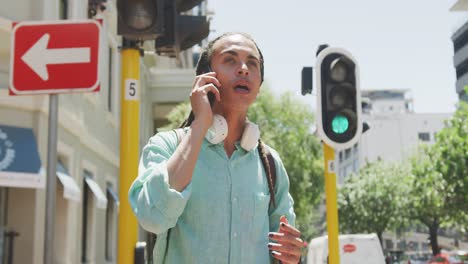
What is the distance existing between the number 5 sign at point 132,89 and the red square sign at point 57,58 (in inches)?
14.6

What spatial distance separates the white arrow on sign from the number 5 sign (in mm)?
439

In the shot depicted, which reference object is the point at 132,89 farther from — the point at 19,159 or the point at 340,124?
the point at 19,159

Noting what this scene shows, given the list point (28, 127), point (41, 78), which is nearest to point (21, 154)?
point (28, 127)

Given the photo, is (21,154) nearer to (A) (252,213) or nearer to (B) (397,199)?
(A) (252,213)

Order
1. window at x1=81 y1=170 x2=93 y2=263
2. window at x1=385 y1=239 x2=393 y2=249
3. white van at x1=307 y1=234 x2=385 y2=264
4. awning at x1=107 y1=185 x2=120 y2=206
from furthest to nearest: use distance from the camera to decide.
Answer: window at x1=385 y1=239 x2=393 y2=249 → white van at x1=307 y1=234 x2=385 y2=264 → awning at x1=107 y1=185 x2=120 y2=206 → window at x1=81 y1=170 x2=93 y2=263

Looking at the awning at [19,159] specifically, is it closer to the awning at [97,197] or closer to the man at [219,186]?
the awning at [97,197]

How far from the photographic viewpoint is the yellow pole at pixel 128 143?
4.79 m

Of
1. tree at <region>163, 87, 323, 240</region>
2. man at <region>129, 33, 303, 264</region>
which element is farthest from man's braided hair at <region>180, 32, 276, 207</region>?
tree at <region>163, 87, 323, 240</region>

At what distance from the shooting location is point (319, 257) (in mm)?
21203

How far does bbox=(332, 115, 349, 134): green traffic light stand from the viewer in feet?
22.5

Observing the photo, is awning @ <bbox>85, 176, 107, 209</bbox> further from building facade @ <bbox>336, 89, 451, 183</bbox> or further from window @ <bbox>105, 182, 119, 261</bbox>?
building facade @ <bbox>336, 89, 451, 183</bbox>

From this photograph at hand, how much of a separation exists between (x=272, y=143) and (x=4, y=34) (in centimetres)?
1453

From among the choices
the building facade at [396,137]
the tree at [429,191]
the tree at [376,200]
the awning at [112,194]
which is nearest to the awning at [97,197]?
the awning at [112,194]

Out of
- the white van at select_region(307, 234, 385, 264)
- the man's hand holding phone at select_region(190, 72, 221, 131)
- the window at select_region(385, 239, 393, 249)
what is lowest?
the window at select_region(385, 239, 393, 249)
